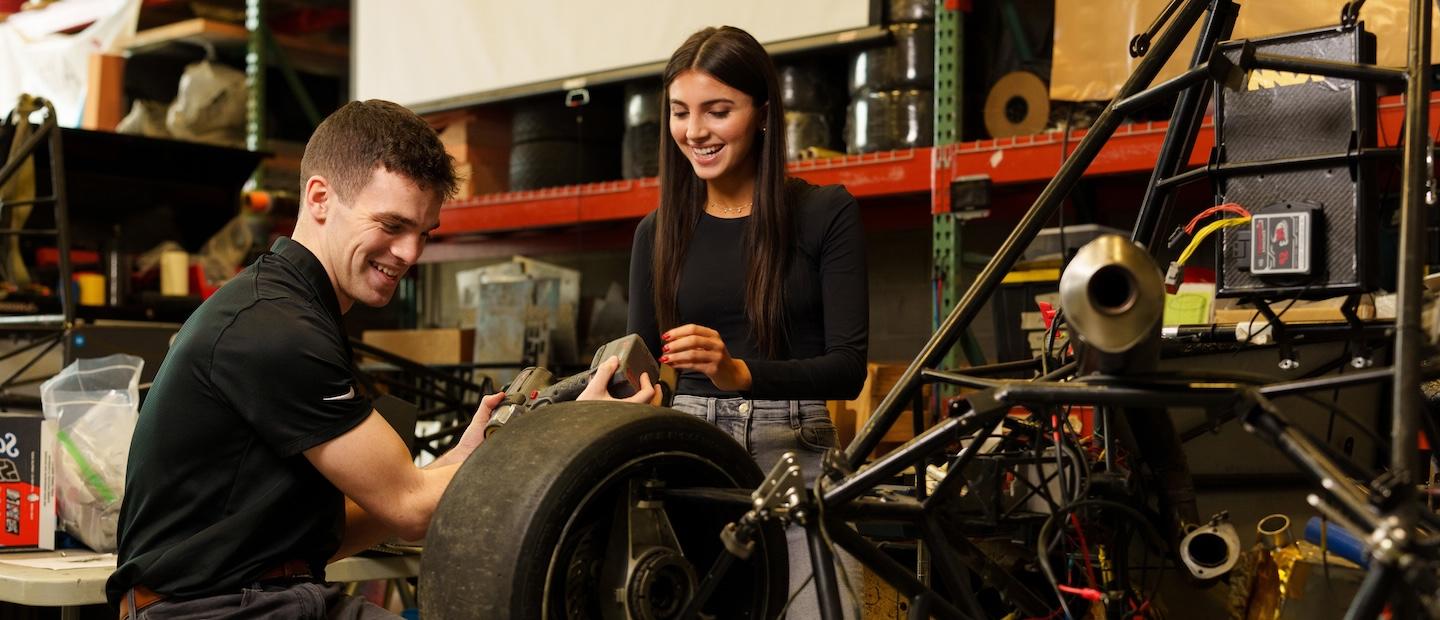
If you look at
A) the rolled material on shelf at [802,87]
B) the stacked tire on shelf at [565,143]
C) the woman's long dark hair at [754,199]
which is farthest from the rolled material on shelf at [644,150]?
the woman's long dark hair at [754,199]

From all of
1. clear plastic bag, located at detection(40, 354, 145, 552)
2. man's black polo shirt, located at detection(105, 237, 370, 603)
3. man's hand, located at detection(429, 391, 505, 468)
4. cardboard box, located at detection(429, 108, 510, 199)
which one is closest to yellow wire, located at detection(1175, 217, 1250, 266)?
man's hand, located at detection(429, 391, 505, 468)

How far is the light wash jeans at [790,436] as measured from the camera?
1.80 meters

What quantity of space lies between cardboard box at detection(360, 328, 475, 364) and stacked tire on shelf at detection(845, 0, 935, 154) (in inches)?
61.8

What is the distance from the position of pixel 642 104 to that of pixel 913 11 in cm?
101

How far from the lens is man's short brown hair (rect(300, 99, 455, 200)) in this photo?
163cm

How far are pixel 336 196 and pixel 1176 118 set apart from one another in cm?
114

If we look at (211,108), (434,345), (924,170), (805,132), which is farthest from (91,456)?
(211,108)

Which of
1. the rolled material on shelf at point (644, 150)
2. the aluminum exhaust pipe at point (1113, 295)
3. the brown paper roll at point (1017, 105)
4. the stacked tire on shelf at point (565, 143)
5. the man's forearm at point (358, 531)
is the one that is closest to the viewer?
the aluminum exhaust pipe at point (1113, 295)

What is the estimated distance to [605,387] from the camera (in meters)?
1.57

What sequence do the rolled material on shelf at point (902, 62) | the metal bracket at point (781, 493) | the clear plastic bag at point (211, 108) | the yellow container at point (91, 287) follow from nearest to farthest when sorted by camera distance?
the metal bracket at point (781, 493)
the rolled material on shelf at point (902, 62)
the yellow container at point (91, 287)
the clear plastic bag at point (211, 108)

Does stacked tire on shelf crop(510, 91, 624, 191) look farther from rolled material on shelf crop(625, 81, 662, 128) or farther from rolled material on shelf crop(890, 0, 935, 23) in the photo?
rolled material on shelf crop(890, 0, 935, 23)

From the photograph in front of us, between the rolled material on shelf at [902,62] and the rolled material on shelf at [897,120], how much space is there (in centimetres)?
2

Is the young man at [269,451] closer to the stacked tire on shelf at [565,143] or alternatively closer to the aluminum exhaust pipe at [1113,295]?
the aluminum exhaust pipe at [1113,295]

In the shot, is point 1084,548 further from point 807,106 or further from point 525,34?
point 525,34
